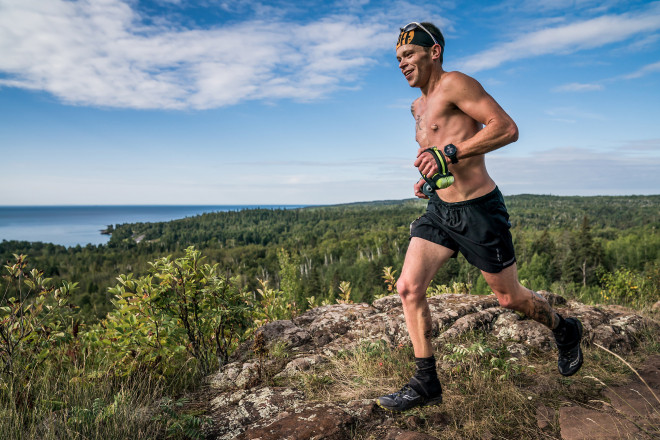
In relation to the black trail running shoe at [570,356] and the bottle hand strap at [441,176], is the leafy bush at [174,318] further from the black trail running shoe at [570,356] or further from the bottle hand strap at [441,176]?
the black trail running shoe at [570,356]

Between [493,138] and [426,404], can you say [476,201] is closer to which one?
[493,138]

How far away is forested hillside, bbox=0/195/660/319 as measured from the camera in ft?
120

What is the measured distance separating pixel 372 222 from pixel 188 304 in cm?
15890

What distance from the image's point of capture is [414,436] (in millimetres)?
2215

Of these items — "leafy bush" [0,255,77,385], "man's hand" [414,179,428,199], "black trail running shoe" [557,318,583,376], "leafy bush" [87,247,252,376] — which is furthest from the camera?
"leafy bush" [87,247,252,376]

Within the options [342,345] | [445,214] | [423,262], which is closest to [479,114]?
[445,214]

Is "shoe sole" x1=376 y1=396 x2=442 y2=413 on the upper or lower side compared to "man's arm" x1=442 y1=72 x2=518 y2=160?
lower

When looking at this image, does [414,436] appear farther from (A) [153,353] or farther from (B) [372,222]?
(B) [372,222]

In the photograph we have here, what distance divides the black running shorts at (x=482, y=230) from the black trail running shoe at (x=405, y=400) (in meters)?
1.00

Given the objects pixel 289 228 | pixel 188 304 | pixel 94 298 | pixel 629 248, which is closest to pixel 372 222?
pixel 289 228

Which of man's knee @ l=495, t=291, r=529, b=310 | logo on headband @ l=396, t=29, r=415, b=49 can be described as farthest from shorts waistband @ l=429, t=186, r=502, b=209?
logo on headband @ l=396, t=29, r=415, b=49

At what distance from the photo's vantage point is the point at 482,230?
2592 mm

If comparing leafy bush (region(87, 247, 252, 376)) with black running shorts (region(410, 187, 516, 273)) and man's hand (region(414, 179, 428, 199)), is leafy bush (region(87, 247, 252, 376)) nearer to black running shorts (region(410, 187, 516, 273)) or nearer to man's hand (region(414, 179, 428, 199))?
man's hand (region(414, 179, 428, 199))

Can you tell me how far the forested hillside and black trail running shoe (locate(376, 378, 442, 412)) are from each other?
6.89 ft
